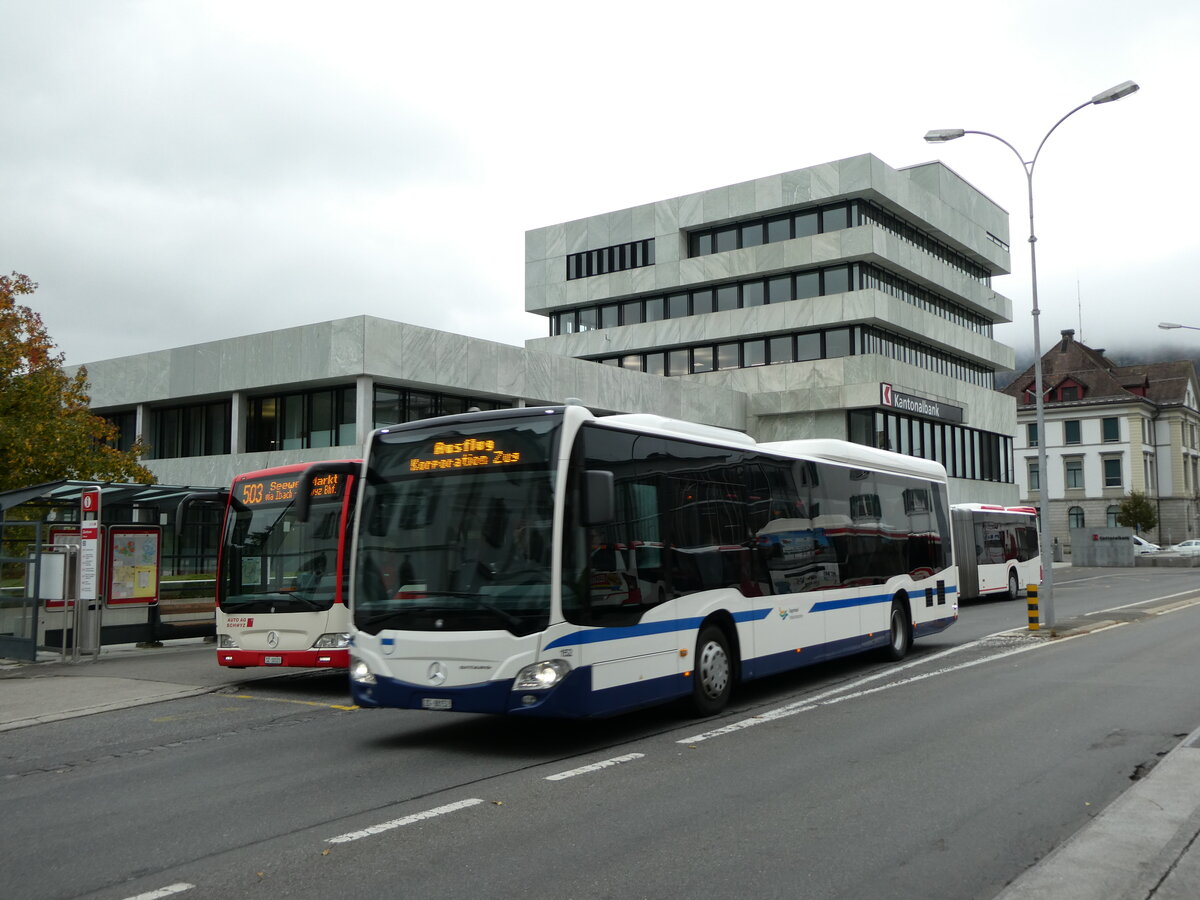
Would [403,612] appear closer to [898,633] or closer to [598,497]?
[598,497]

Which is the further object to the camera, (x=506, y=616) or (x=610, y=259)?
(x=610, y=259)

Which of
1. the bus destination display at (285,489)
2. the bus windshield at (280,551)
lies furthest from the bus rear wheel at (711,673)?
the bus destination display at (285,489)

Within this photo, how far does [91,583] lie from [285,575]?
5705 mm

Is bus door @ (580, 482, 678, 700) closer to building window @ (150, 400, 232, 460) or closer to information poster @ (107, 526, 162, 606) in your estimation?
information poster @ (107, 526, 162, 606)

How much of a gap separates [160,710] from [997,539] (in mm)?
27512

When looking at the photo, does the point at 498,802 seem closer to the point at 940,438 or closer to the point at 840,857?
the point at 840,857

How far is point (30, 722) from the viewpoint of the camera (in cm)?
1152

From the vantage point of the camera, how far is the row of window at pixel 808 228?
48.6 m

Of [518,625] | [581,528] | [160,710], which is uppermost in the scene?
[581,528]

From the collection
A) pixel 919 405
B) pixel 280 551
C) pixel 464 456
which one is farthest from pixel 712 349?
pixel 464 456

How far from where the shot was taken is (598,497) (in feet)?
27.9

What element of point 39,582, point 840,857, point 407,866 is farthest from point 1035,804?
point 39,582

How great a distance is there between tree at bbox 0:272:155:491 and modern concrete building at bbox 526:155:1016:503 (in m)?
24.8

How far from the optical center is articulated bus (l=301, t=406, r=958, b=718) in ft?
27.9
